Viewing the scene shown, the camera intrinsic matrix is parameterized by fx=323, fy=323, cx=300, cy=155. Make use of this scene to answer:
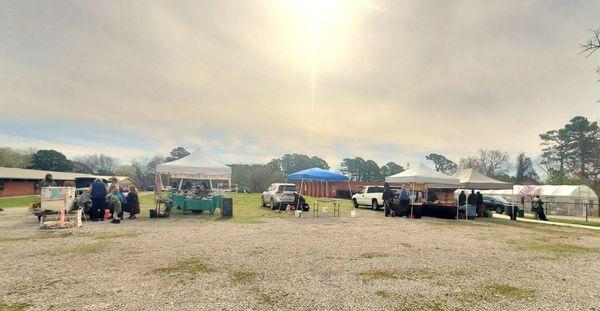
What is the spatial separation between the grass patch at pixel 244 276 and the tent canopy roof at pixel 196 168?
10597 millimetres

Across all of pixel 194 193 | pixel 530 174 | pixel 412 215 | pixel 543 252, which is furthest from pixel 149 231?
pixel 530 174

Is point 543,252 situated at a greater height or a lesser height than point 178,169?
lesser

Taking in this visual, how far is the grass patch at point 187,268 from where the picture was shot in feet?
17.8

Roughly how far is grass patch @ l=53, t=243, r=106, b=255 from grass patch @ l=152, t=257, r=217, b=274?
7.06ft

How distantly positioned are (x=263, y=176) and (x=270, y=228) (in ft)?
168

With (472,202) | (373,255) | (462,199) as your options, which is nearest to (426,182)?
(462,199)

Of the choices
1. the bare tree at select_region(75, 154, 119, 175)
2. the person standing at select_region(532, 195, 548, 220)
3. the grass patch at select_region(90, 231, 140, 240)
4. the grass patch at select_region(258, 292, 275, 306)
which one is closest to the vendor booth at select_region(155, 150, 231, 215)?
the grass patch at select_region(90, 231, 140, 240)

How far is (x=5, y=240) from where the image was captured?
779 cm

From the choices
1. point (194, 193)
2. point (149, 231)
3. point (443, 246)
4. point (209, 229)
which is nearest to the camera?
point (443, 246)

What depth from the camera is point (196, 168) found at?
15438 millimetres

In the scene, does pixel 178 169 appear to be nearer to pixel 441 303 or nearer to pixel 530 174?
pixel 441 303

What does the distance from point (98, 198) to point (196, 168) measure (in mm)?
4521

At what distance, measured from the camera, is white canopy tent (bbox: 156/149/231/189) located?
15.3 meters

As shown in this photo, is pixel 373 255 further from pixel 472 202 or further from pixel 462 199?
pixel 472 202
